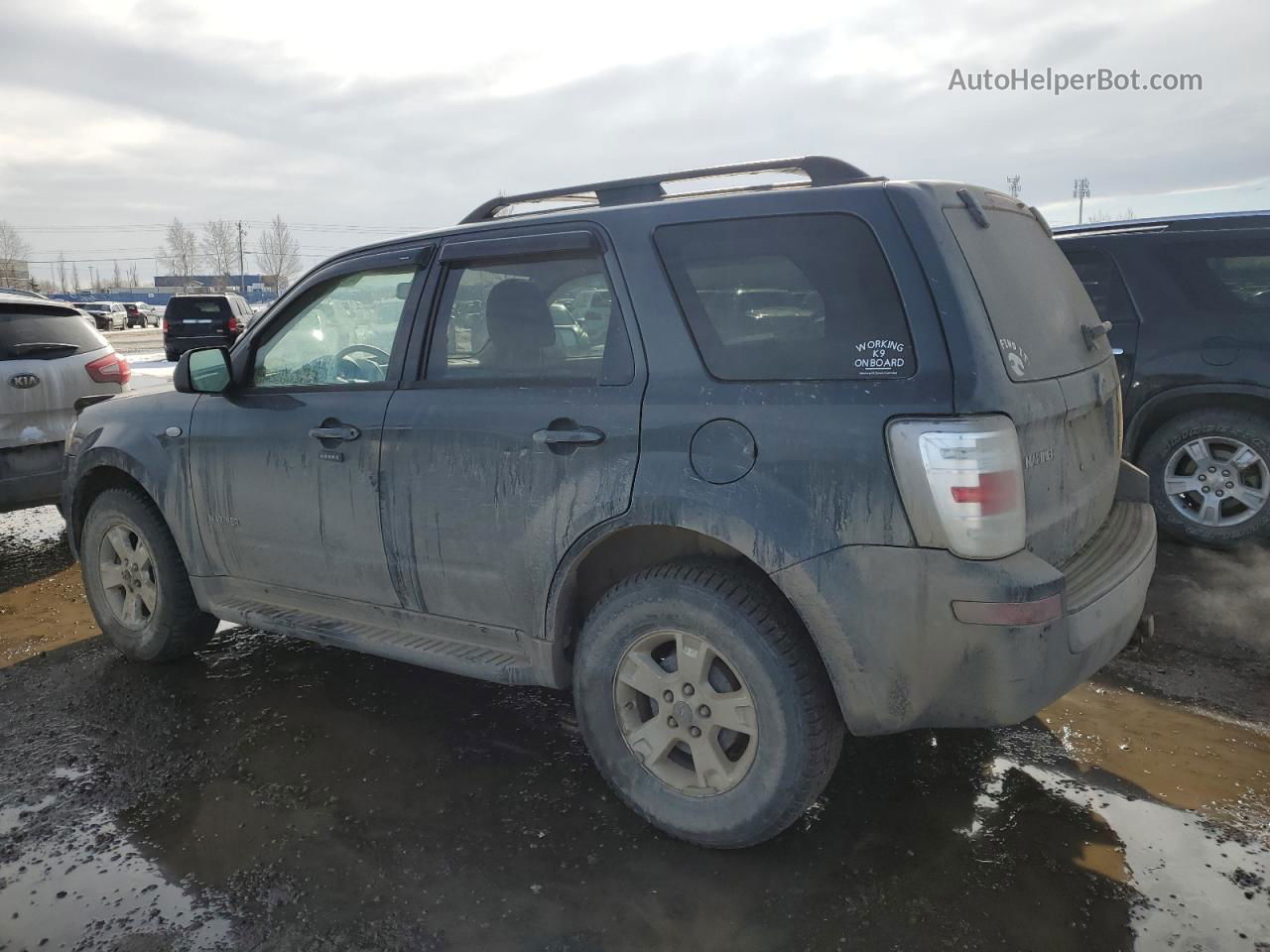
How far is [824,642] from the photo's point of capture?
8.27 ft

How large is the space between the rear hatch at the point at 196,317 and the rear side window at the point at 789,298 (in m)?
22.6

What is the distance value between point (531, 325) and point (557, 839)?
1.66 meters

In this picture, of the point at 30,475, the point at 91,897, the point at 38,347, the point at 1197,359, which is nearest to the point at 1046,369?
the point at 91,897

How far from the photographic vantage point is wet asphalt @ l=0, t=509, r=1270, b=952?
2494 mm

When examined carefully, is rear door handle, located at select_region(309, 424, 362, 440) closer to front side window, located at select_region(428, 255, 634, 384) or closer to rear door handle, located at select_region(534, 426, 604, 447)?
front side window, located at select_region(428, 255, 634, 384)

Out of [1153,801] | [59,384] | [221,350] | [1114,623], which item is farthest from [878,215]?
[59,384]

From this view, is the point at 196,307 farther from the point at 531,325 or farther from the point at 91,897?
the point at 91,897

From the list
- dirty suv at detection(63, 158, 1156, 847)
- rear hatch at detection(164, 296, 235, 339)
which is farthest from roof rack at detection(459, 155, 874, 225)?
rear hatch at detection(164, 296, 235, 339)

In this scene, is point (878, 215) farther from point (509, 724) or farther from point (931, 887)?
point (509, 724)

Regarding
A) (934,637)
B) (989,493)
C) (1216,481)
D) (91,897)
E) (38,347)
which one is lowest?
(91,897)

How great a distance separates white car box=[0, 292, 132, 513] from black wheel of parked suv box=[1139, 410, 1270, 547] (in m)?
6.74

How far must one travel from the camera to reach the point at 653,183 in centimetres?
311

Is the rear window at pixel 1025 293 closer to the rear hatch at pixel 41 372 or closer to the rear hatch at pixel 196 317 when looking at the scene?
the rear hatch at pixel 41 372

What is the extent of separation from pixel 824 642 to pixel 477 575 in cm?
122
